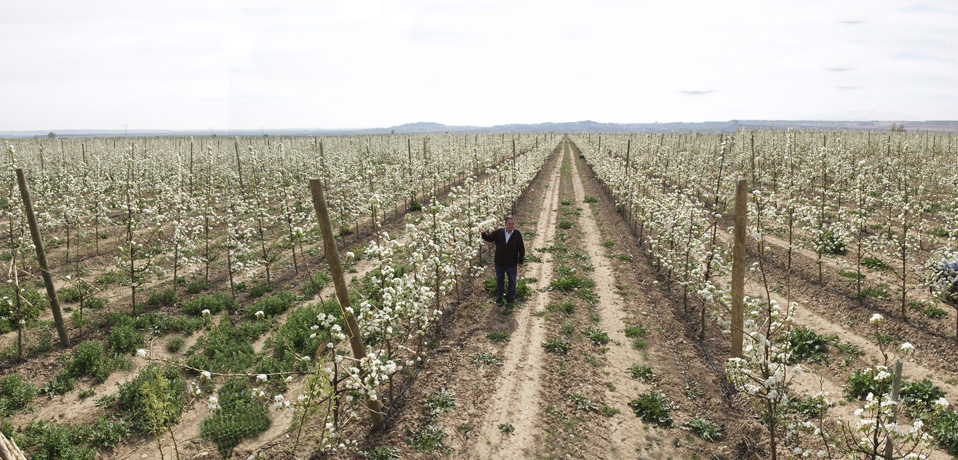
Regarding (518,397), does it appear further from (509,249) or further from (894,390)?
(894,390)

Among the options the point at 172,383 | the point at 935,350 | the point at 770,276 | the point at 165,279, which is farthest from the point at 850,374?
the point at 165,279

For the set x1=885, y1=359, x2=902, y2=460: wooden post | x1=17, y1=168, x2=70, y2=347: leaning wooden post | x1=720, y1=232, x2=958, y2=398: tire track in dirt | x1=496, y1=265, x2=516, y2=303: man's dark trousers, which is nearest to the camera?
x1=885, y1=359, x2=902, y2=460: wooden post

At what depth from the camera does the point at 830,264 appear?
13.9m

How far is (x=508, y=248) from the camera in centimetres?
1127

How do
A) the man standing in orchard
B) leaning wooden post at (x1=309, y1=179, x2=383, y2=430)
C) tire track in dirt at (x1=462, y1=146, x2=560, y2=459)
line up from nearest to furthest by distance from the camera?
1. leaning wooden post at (x1=309, y1=179, x2=383, y2=430)
2. tire track in dirt at (x1=462, y1=146, x2=560, y2=459)
3. the man standing in orchard

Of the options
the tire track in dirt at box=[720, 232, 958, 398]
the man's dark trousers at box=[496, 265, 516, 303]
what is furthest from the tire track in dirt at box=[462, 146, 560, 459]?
the tire track in dirt at box=[720, 232, 958, 398]

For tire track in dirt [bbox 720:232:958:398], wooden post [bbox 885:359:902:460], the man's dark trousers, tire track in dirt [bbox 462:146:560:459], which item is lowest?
tire track in dirt [bbox 462:146:560:459]

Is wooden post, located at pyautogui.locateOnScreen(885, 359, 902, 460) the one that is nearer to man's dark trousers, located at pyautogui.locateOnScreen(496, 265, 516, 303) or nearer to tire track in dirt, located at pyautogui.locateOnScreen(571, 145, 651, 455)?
tire track in dirt, located at pyautogui.locateOnScreen(571, 145, 651, 455)

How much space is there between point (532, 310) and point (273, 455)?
6729mm

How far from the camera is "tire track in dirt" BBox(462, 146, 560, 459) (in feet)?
21.9

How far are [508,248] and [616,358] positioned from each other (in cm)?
370

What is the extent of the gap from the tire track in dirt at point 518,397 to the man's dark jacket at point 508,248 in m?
1.34

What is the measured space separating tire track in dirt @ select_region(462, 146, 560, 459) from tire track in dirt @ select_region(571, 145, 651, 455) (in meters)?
1.30

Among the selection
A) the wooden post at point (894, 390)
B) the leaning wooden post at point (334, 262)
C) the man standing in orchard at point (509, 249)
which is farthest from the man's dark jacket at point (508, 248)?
the wooden post at point (894, 390)
